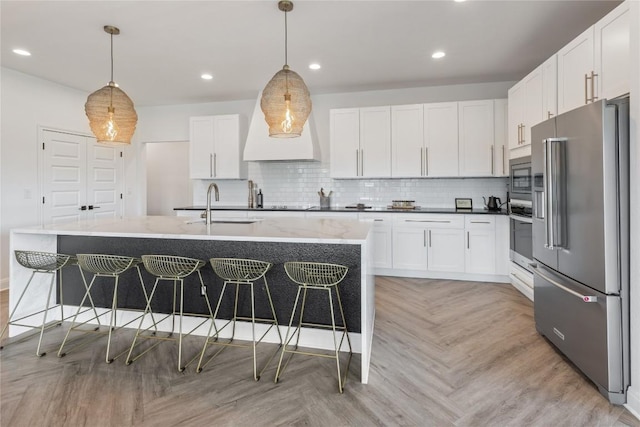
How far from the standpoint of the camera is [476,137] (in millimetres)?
4648

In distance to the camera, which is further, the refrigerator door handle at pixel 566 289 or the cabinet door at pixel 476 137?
the cabinet door at pixel 476 137

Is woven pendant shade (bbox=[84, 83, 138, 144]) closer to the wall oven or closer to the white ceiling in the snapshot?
the white ceiling

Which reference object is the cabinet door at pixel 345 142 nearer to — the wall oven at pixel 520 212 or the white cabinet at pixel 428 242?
the white cabinet at pixel 428 242

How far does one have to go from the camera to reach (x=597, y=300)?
2.00 m

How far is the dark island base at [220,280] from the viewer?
254 cm

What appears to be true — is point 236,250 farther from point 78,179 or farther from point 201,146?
point 78,179

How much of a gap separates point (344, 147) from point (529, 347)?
11.0ft

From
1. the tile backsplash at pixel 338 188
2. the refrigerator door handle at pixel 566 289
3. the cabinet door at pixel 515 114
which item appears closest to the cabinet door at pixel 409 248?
the tile backsplash at pixel 338 188

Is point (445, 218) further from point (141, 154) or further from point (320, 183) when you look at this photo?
point (141, 154)

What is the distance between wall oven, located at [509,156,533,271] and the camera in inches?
144

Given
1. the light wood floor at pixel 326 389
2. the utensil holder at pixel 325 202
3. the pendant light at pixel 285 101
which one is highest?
the pendant light at pixel 285 101

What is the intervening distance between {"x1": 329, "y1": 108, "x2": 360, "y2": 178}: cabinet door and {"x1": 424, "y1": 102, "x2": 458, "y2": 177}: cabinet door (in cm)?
96

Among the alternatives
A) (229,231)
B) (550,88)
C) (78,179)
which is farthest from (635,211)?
(78,179)

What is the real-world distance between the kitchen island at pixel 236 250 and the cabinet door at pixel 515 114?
237 centimetres
